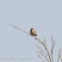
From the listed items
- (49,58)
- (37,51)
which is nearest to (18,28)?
(37,51)

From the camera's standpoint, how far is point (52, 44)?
11.7 ft

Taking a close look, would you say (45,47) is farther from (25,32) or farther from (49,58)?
(25,32)

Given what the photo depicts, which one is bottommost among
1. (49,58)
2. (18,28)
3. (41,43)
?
(49,58)

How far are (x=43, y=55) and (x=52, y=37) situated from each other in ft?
1.28

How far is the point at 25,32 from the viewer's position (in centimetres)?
402

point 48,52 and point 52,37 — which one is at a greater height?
point 52,37

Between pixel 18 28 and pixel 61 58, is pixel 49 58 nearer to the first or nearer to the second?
pixel 61 58

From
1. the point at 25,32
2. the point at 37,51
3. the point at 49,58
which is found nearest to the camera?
the point at 49,58

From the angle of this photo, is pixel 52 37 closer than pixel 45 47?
No

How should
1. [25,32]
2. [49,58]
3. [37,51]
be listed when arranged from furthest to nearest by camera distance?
[25,32] → [37,51] → [49,58]

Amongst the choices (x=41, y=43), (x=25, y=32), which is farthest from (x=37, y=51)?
(x=25, y=32)

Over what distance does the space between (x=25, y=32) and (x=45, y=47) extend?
0.63m

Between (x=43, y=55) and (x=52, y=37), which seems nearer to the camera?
(x=43, y=55)

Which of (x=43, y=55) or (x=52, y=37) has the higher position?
(x=52, y=37)
